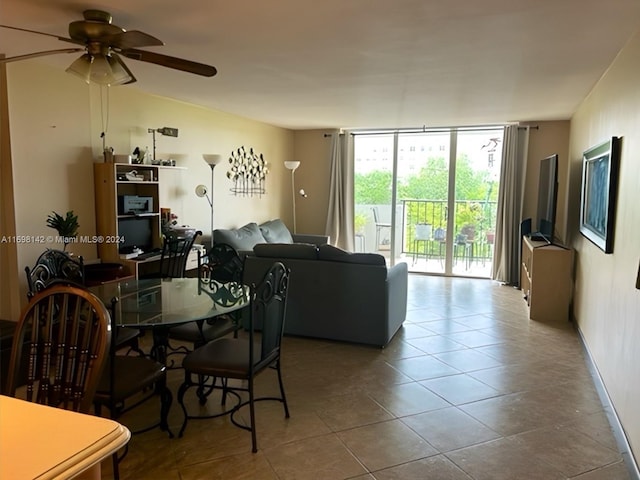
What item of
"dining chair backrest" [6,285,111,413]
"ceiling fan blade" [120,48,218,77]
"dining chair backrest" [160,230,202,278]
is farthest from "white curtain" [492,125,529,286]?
"dining chair backrest" [6,285,111,413]

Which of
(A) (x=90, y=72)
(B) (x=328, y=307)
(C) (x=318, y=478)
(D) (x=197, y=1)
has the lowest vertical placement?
(C) (x=318, y=478)

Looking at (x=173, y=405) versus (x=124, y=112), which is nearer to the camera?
(x=173, y=405)

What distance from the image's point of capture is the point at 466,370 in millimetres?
3551

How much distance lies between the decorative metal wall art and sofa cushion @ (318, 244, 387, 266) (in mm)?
2651

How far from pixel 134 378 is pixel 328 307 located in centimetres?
204

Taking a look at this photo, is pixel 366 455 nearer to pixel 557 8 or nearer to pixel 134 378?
pixel 134 378

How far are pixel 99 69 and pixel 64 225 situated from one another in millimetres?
1664

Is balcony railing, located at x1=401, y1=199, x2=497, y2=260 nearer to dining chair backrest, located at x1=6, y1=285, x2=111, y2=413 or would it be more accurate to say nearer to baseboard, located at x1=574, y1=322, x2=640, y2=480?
baseboard, located at x1=574, y1=322, x2=640, y2=480

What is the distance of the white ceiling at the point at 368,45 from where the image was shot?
241cm

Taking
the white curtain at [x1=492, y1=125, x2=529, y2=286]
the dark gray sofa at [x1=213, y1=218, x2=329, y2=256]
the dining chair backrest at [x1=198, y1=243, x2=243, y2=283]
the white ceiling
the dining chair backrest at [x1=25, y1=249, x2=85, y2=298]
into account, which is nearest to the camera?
the white ceiling

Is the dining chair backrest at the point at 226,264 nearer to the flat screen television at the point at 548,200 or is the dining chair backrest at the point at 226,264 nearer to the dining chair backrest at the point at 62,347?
the dining chair backrest at the point at 62,347

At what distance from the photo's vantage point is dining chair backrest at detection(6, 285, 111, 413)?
5.34ft

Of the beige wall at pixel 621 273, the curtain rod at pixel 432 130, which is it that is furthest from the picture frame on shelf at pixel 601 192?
the curtain rod at pixel 432 130

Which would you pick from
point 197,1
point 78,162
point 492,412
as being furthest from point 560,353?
point 78,162
